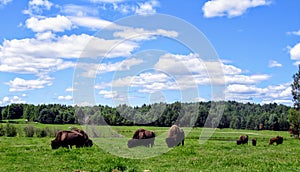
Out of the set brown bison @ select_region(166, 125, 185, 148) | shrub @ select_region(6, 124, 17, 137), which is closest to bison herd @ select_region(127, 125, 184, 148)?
brown bison @ select_region(166, 125, 185, 148)

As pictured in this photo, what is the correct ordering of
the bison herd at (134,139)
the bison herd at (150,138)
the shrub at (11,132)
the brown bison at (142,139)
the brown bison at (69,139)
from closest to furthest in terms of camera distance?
1. the brown bison at (69,139)
2. the bison herd at (134,139)
3. the brown bison at (142,139)
4. the bison herd at (150,138)
5. the shrub at (11,132)

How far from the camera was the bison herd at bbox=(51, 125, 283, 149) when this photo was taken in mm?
30812

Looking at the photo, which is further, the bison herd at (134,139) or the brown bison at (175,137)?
the brown bison at (175,137)

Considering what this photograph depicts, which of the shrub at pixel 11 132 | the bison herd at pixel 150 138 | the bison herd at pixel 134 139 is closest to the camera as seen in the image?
the bison herd at pixel 134 139

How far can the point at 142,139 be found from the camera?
1500 inches

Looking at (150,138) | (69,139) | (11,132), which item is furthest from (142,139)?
(11,132)

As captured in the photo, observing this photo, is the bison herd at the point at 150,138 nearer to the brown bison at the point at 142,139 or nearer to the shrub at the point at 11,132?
the brown bison at the point at 142,139

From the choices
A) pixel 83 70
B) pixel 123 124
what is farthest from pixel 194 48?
pixel 123 124

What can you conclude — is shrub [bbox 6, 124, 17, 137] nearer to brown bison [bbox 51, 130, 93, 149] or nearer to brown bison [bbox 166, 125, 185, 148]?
brown bison [bbox 166, 125, 185, 148]

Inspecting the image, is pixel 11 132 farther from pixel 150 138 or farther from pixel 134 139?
pixel 150 138

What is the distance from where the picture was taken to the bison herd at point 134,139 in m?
30.8

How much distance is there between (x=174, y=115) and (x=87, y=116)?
1879 centimetres

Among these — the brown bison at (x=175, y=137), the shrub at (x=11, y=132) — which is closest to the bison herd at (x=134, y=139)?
the brown bison at (x=175, y=137)

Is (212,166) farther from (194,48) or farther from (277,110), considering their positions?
(277,110)
